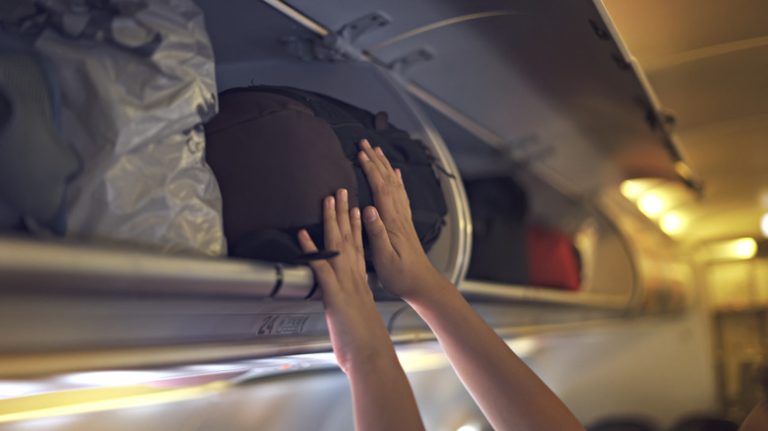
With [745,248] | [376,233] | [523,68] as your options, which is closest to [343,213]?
[376,233]

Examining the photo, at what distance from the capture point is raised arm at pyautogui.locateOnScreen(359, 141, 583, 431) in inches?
55.9

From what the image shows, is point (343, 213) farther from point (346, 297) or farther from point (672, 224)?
point (672, 224)

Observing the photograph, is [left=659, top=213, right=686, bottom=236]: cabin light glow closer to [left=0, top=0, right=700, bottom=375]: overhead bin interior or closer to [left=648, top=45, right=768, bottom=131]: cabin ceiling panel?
[left=0, top=0, right=700, bottom=375]: overhead bin interior

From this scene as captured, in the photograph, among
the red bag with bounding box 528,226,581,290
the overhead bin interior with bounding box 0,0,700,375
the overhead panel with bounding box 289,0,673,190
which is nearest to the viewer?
the overhead bin interior with bounding box 0,0,700,375

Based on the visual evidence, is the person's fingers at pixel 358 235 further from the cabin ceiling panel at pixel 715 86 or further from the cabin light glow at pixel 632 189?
the cabin light glow at pixel 632 189

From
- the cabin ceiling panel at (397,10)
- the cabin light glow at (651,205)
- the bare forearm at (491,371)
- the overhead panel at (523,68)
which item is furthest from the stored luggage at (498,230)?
the cabin light glow at (651,205)

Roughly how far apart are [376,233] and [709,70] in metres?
1.63

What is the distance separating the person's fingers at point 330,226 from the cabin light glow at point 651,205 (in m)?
2.93

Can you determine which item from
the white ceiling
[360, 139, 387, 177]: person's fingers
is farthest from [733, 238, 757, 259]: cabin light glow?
[360, 139, 387, 177]: person's fingers

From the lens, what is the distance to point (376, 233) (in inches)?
54.1

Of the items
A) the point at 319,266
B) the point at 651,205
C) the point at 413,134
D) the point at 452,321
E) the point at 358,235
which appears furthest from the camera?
the point at 651,205

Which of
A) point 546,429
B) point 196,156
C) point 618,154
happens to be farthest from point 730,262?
point 196,156

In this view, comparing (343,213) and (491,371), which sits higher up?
(343,213)

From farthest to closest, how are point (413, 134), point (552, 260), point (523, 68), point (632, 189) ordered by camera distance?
point (632, 189)
point (552, 260)
point (523, 68)
point (413, 134)
